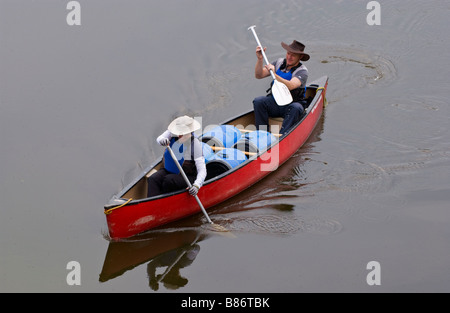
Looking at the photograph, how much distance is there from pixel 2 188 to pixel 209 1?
8408 mm

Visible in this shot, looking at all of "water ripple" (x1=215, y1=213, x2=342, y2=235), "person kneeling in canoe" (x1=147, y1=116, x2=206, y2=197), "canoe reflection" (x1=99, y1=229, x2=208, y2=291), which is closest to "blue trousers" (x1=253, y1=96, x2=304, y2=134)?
"water ripple" (x1=215, y1=213, x2=342, y2=235)

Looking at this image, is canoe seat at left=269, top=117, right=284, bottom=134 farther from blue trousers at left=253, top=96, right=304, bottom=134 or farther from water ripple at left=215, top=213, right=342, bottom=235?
water ripple at left=215, top=213, right=342, bottom=235

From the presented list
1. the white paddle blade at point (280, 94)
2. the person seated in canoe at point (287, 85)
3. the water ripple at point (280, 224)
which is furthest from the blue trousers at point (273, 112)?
the water ripple at point (280, 224)

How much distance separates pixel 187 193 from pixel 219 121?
10.9ft

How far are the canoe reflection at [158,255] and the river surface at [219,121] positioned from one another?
0.07ft

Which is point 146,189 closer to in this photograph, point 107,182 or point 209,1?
point 107,182

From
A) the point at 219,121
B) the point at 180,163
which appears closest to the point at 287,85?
the point at 219,121

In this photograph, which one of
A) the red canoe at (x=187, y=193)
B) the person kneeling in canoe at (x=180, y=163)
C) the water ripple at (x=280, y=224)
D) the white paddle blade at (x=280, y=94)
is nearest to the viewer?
the red canoe at (x=187, y=193)

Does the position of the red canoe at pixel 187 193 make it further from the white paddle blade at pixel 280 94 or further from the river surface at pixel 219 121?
the white paddle blade at pixel 280 94

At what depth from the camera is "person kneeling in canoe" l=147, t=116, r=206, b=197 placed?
8133mm

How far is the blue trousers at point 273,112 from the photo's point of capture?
10.2m

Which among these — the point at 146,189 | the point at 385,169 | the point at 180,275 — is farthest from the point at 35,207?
the point at 385,169

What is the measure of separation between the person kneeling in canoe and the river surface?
27.2 inches

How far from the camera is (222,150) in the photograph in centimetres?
918
